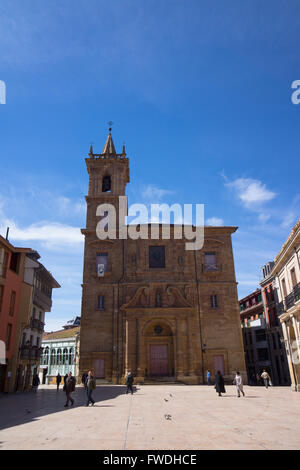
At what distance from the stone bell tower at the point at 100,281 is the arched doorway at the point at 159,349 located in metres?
3.35

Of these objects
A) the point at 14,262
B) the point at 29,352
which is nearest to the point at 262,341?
the point at 29,352

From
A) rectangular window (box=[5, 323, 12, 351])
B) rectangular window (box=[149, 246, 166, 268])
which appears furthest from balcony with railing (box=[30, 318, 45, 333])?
rectangular window (box=[149, 246, 166, 268])

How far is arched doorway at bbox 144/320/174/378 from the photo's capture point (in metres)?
33.1

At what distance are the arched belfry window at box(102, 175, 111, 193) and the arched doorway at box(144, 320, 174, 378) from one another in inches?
664

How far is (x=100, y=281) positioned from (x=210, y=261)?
39.0 ft

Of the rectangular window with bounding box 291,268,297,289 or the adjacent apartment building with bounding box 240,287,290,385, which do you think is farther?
the adjacent apartment building with bounding box 240,287,290,385

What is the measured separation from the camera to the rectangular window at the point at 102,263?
3581cm

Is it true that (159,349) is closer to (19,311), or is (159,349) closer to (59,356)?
(19,311)

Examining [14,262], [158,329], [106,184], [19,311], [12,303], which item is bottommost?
[158,329]

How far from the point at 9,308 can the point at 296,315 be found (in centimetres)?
2064

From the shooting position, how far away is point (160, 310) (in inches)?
1319

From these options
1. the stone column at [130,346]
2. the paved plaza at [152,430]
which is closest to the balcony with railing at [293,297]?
the paved plaza at [152,430]

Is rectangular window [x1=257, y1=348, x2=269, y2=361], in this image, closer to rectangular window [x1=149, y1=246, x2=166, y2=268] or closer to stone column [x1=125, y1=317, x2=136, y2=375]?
rectangular window [x1=149, y1=246, x2=166, y2=268]
